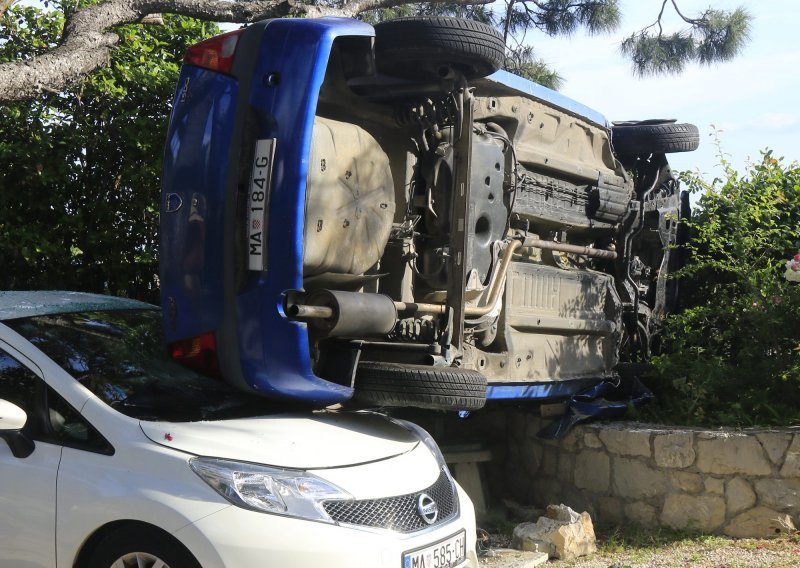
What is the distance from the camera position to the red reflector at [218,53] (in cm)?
526

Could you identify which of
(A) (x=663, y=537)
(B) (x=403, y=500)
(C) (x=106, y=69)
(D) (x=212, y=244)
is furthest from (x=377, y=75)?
(A) (x=663, y=537)

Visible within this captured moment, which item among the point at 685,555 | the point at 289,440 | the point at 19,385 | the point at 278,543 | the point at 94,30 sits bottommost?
the point at 685,555

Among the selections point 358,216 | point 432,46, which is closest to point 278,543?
point 358,216

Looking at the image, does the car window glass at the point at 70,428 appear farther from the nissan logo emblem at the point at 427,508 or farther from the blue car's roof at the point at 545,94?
the blue car's roof at the point at 545,94

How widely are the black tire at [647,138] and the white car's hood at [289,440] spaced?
440 cm

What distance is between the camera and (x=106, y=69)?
25.4ft

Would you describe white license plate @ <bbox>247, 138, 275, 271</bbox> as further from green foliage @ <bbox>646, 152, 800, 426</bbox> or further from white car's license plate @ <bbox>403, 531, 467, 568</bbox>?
green foliage @ <bbox>646, 152, 800, 426</bbox>


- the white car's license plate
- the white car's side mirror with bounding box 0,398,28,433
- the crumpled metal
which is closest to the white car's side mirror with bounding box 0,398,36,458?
the white car's side mirror with bounding box 0,398,28,433

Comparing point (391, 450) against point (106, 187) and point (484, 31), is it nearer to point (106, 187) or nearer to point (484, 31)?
point (484, 31)

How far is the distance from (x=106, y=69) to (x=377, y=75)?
3013 millimetres

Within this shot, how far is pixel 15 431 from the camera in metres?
4.27

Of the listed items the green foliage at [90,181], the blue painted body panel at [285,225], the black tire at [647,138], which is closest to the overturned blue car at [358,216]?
the blue painted body panel at [285,225]

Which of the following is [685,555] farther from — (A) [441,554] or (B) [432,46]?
(B) [432,46]

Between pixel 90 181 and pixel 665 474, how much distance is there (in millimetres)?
4911
